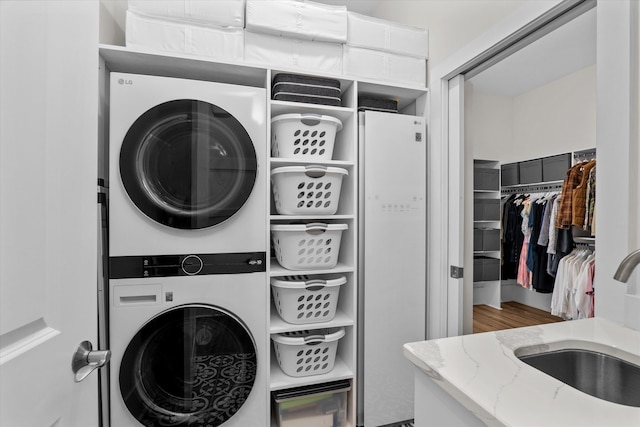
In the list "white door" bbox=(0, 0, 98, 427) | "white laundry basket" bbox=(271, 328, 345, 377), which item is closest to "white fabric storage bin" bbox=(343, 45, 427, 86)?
"white door" bbox=(0, 0, 98, 427)

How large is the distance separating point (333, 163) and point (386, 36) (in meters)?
0.84

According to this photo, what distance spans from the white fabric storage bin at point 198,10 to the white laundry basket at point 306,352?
1693 mm

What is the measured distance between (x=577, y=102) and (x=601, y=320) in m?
1.06

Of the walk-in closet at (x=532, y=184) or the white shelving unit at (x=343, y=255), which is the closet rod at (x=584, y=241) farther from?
the white shelving unit at (x=343, y=255)

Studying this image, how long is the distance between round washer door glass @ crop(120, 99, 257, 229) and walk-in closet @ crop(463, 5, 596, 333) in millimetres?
1340

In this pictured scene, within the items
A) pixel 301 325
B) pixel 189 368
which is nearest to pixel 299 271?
pixel 301 325

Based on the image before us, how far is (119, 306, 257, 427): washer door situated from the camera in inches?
59.4

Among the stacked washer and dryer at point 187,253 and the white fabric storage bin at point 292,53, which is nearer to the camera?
the stacked washer and dryer at point 187,253

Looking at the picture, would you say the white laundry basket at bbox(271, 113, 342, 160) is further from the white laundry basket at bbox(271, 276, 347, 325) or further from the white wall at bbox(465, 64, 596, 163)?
the white wall at bbox(465, 64, 596, 163)

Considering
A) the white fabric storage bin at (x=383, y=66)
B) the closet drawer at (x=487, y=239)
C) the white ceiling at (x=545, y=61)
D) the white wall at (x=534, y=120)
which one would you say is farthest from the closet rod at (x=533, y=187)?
the white fabric storage bin at (x=383, y=66)

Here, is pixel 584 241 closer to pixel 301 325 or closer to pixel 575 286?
pixel 575 286

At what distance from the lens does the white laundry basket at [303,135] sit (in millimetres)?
1732

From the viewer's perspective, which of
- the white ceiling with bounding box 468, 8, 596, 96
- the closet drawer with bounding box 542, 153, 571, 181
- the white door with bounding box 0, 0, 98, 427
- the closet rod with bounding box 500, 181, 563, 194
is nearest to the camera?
the white door with bounding box 0, 0, 98, 427

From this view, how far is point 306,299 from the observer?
177cm
